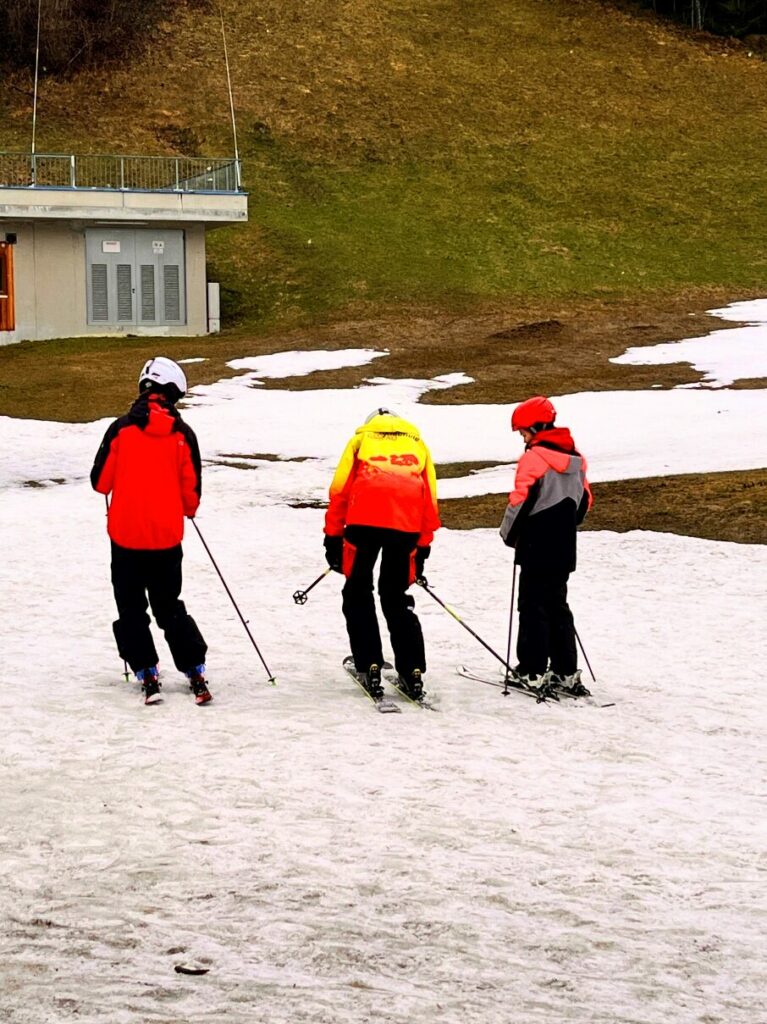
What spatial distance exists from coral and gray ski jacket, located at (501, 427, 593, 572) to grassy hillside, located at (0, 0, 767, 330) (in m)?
37.6

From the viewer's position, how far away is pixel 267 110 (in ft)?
220

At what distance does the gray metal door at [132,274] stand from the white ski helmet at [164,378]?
36172 mm

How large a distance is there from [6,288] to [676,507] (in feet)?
98.4

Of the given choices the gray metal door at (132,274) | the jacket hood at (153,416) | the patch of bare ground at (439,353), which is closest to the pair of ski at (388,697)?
the jacket hood at (153,416)

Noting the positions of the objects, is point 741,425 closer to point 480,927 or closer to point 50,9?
point 480,927

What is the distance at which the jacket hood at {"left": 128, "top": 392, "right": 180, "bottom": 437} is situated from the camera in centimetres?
963

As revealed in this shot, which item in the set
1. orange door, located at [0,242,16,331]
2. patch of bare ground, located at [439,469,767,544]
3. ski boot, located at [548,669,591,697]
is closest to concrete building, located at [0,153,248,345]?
orange door, located at [0,242,16,331]

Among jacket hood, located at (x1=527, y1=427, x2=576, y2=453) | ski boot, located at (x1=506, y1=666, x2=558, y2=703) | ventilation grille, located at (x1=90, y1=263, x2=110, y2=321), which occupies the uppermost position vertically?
ventilation grille, located at (x1=90, y1=263, x2=110, y2=321)

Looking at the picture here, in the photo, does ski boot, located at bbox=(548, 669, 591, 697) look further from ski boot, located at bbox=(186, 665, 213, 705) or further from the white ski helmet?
the white ski helmet

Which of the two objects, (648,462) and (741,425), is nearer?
(648,462)

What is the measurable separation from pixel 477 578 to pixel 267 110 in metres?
55.4

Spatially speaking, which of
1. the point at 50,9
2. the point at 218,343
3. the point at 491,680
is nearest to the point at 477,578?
the point at 491,680

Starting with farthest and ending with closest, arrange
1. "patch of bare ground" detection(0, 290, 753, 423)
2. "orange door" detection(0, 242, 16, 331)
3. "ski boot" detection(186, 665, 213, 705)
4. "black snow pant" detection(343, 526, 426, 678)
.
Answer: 1. "orange door" detection(0, 242, 16, 331)
2. "patch of bare ground" detection(0, 290, 753, 423)
3. "black snow pant" detection(343, 526, 426, 678)
4. "ski boot" detection(186, 665, 213, 705)

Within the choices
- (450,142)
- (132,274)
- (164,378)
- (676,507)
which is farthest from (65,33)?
(164,378)
